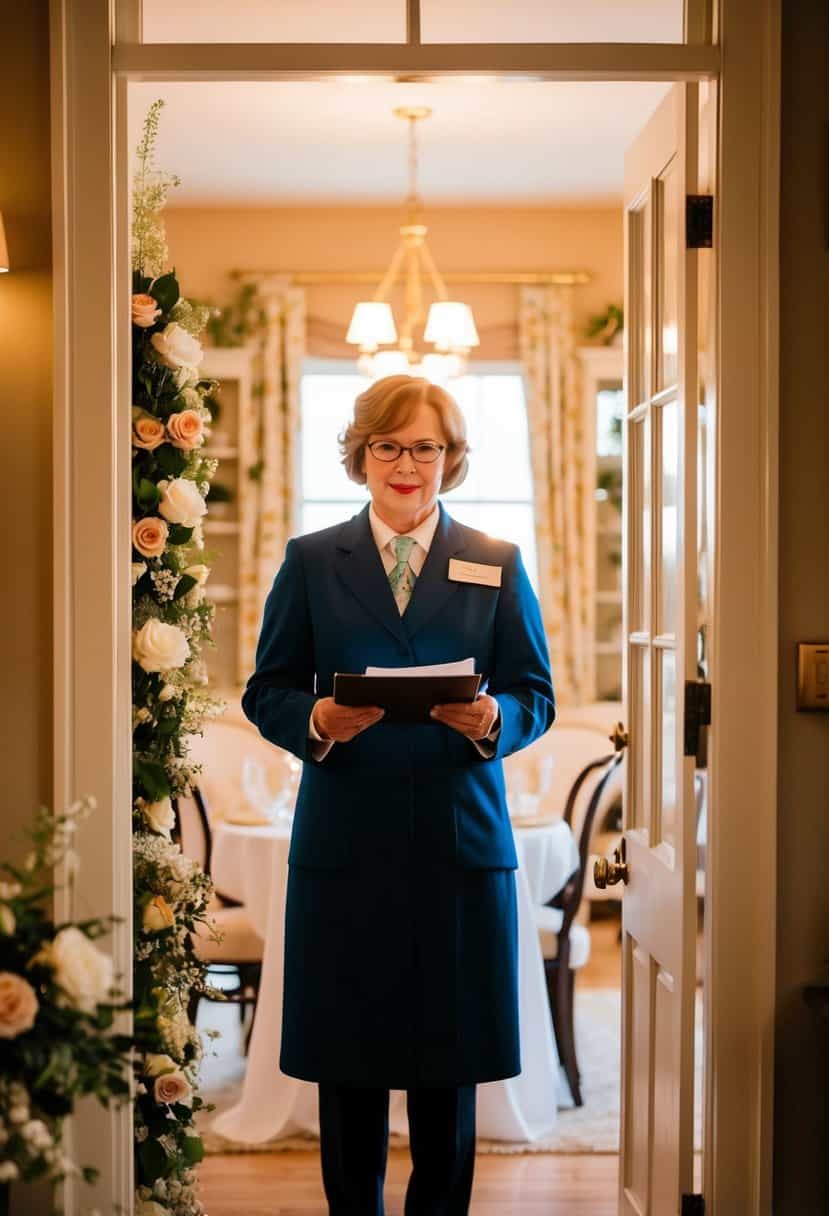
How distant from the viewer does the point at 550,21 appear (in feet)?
7.97

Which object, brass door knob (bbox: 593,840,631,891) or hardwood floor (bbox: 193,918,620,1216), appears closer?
brass door knob (bbox: 593,840,631,891)

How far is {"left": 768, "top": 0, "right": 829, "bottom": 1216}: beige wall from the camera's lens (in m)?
2.35

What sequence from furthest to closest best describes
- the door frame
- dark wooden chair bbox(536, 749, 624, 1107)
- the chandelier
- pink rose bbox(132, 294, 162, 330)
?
the chandelier, dark wooden chair bbox(536, 749, 624, 1107), pink rose bbox(132, 294, 162, 330), the door frame

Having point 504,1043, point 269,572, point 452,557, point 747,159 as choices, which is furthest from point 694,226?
point 269,572

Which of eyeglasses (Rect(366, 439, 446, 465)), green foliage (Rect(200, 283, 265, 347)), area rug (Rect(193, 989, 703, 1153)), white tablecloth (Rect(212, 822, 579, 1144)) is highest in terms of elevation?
green foliage (Rect(200, 283, 265, 347))

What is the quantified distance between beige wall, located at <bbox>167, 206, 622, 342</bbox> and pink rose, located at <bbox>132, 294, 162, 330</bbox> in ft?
13.2

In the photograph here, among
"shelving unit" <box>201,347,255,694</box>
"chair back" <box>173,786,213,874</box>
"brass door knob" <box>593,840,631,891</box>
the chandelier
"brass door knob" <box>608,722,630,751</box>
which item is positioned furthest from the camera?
"shelving unit" <box>201,347,255,694</box>

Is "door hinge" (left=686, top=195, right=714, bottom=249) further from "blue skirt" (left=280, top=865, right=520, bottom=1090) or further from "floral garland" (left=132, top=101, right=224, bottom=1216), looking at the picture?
"blue skirt" (left=280, top=865, right=520, bottom=1090)

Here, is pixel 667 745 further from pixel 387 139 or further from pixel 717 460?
pixel 387 139

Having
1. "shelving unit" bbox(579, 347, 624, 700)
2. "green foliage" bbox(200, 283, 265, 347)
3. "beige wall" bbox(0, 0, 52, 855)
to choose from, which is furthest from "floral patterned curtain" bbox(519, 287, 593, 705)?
"beige wall" bbox(0, 0, 52, 855)

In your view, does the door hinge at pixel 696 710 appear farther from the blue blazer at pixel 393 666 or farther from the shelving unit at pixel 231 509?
the shelving unit at pixel 231 509

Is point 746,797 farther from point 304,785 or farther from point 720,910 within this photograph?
point 304,785

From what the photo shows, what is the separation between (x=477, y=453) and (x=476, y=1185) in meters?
3.86

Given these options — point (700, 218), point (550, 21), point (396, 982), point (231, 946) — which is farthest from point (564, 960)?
point (550, 21)
